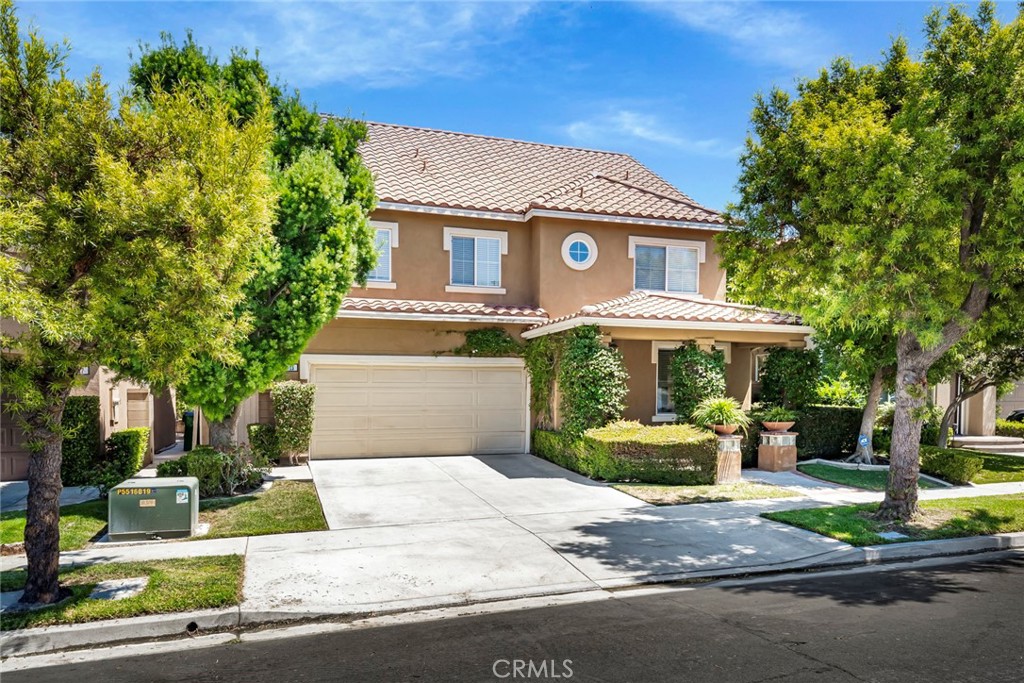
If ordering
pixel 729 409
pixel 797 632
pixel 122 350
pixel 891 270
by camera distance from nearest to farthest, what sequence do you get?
pixel 797 632 → pixel 122 350 → pixel 891 270 → pixel 729 409

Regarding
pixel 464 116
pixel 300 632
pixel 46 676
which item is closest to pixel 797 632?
pixel 300 632

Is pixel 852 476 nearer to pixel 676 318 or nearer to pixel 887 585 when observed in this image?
pixel 676 318

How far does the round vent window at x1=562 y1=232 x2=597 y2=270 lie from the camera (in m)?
16.5

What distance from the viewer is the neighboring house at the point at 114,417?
1285 cm

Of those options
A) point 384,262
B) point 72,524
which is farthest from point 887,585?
point 384,262

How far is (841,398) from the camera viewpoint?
20734 millimetres

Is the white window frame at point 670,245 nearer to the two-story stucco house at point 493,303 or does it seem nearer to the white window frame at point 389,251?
the two-story stucco house at point 493,303

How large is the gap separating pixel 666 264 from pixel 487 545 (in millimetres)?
10932

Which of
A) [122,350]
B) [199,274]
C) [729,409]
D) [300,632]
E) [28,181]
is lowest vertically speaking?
[300,632]

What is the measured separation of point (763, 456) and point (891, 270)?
653cm

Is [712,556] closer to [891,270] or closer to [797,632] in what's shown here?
[797,632]

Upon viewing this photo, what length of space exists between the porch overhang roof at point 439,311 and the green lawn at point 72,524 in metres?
5.79

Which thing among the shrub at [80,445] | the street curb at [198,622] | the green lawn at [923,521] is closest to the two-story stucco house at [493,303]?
the shrub at [80,445]

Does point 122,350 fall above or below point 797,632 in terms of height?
above
